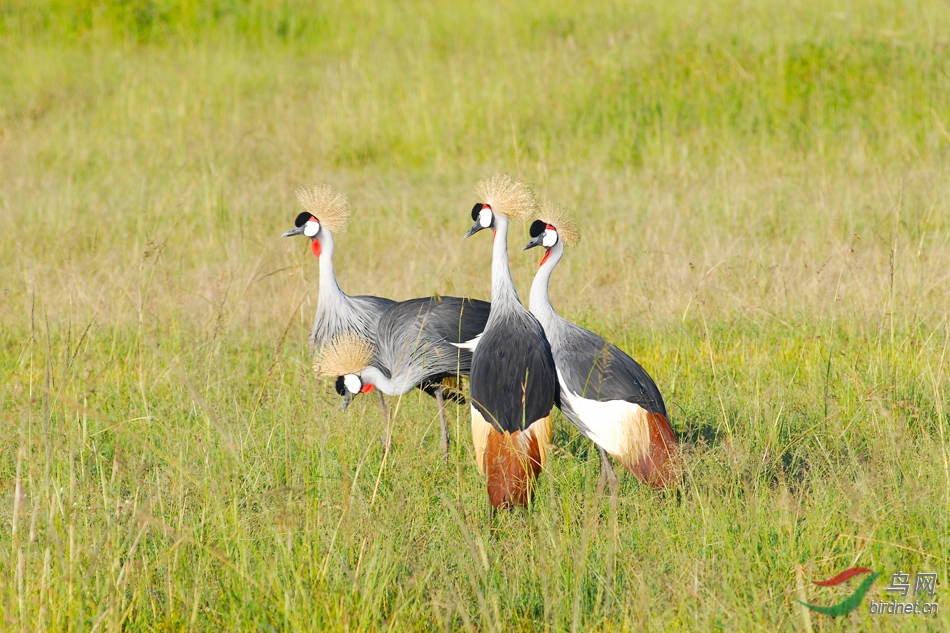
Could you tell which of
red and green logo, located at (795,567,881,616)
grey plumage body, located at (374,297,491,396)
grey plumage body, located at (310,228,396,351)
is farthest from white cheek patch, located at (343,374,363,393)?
red and green logo, located at (795,567,881,616)

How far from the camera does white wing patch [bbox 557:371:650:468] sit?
3078mm

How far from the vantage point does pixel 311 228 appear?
4.46 meters

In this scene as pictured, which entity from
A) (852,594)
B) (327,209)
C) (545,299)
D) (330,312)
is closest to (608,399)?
(545,299)

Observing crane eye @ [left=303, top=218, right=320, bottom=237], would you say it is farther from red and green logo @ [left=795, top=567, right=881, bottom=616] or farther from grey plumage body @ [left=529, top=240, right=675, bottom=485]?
red and green logo @ [left=795, top=567, right=881, bottom=616]

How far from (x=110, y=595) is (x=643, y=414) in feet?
5.40

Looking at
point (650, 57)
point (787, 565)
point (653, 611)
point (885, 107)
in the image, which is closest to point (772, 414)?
point (787, 565)

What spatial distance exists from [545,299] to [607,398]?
0.56m

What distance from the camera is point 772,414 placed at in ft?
11.7

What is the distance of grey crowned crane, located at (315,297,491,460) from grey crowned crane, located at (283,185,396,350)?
A: 0.17m

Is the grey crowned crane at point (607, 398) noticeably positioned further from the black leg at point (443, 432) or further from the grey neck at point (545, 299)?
the black leg at point (443, 432)

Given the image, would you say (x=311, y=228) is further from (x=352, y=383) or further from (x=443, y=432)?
(x=443, y=432)

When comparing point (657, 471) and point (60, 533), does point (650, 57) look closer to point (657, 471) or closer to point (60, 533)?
point (657, 471)

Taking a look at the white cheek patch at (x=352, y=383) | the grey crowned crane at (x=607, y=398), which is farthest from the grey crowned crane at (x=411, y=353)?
the grey crowned crane at (x=607, y=398)

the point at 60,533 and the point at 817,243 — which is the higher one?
the point at 817,243
